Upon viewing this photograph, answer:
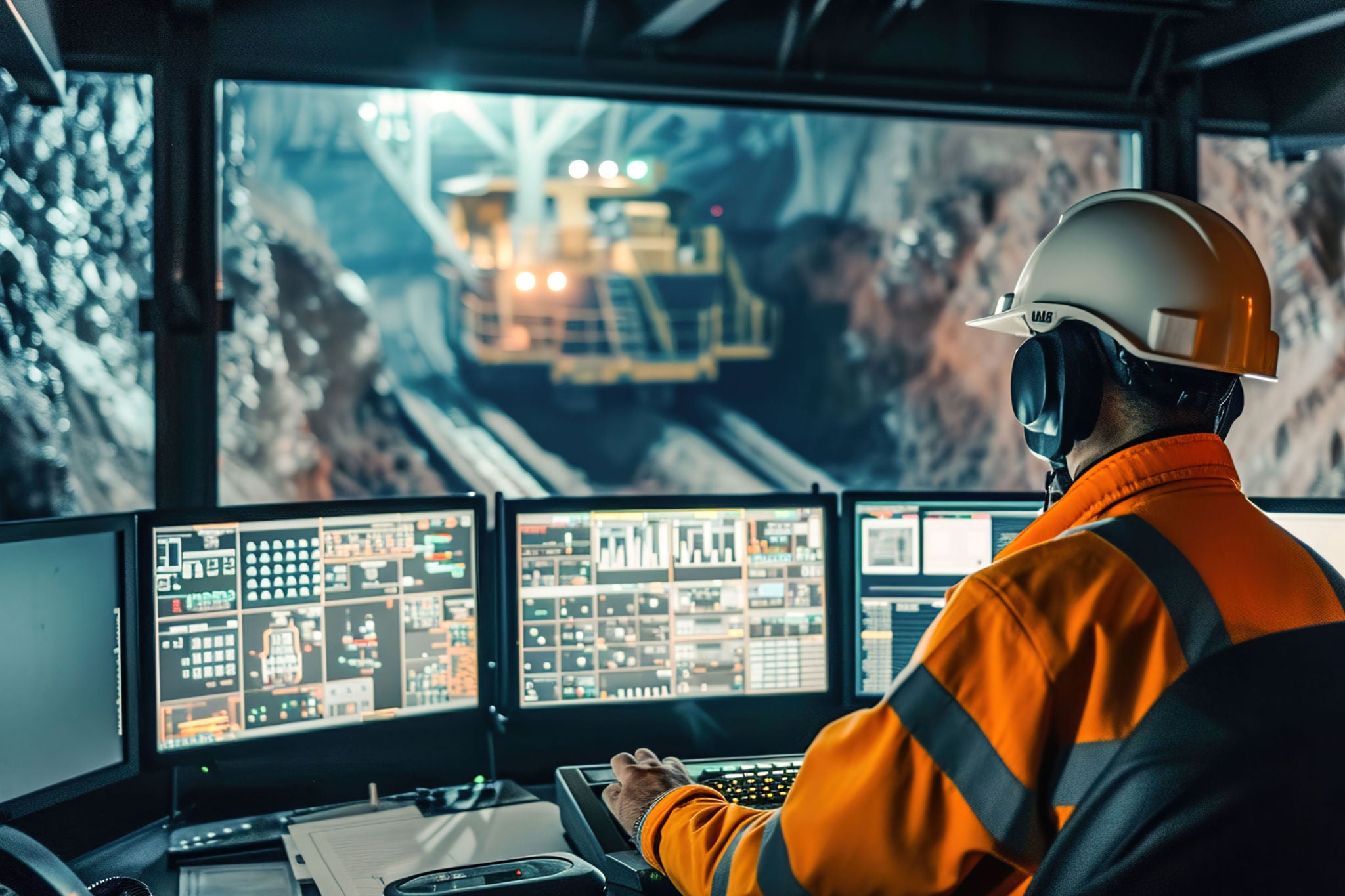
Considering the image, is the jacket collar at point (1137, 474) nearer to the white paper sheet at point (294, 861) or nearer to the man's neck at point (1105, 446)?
the man's neck at point (1105, 446)

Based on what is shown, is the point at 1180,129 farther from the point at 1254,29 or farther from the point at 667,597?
the point at 667,597

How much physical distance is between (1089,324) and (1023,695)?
1.32ft

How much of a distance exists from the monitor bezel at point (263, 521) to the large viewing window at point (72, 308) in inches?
60.7

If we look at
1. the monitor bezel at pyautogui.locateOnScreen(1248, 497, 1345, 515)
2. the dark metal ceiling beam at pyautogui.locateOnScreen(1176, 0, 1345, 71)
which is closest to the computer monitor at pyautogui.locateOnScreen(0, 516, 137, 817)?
the monitor bezel at pyautogui.locateOnScreen(1248, 497, 1345, 515)

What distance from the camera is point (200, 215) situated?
1656 mm

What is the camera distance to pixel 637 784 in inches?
46.1

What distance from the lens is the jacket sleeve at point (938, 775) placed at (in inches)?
28.2

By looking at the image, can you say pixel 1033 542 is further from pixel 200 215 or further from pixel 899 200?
pixel 899 200

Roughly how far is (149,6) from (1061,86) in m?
1.76

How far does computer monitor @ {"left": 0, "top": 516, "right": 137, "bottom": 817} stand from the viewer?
1161mm

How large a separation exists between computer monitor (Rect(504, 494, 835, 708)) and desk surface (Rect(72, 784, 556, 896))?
0.50 meters

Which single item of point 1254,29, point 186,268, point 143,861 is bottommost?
point 143,861

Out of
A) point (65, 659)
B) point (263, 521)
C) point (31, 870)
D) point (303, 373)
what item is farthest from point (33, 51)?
point (303, 373)

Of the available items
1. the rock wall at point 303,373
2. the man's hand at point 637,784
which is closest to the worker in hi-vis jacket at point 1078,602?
the man's hand at point 637,784
